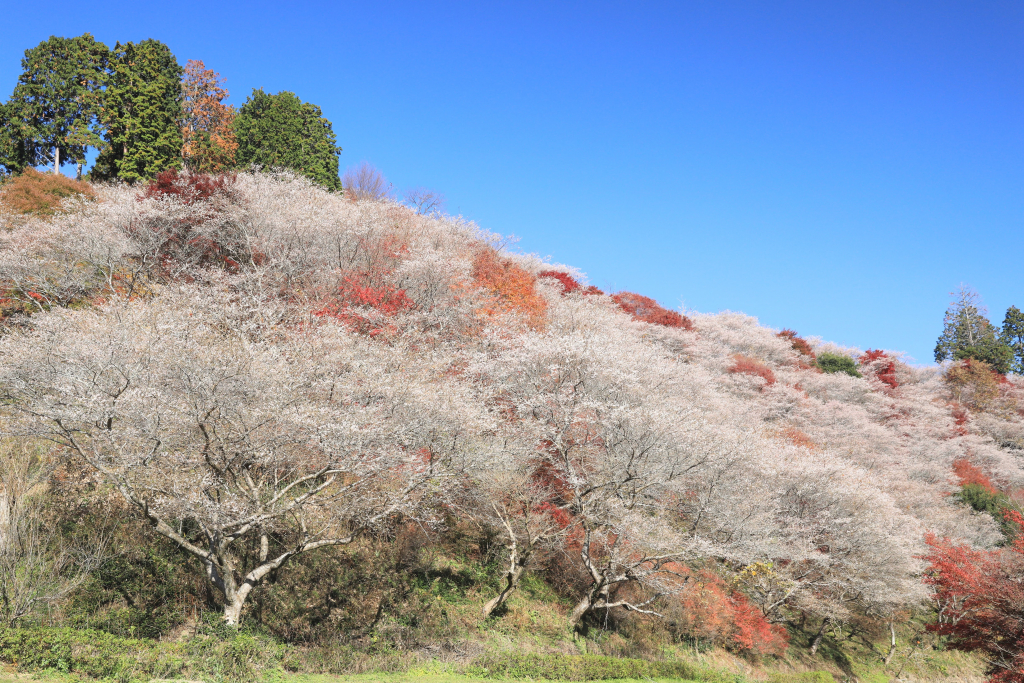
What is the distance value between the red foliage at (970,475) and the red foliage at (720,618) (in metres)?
21.6

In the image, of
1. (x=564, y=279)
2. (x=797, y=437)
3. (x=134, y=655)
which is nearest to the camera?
(x=134, y=655)

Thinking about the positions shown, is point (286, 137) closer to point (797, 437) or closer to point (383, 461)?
point (383, 461)

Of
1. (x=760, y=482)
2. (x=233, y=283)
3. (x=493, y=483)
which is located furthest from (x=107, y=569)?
(x=760, y=482)

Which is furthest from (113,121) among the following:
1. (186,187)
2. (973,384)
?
(973,384)

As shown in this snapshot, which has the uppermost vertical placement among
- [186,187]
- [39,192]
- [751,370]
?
[186,187]

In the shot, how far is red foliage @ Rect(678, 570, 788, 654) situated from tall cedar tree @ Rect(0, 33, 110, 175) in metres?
36.1

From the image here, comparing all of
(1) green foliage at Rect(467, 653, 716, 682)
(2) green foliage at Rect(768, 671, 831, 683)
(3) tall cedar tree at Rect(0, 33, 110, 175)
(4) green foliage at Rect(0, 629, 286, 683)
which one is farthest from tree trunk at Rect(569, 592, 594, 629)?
(3) tall cedar tree at Rect(0, 33, 110, 175)

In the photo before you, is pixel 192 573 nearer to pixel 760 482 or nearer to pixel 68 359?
pixel 68 359

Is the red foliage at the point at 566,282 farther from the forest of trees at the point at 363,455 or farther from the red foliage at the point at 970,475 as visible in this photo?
the red foliage at the point at 970,475

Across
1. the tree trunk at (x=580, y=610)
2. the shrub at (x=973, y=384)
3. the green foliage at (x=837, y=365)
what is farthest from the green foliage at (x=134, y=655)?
the shrub at (x=973, y=384)

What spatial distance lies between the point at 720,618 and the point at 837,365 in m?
37.8

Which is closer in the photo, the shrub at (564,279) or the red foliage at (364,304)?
the red foliage at (364,304)

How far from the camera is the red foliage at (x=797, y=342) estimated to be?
170 ft

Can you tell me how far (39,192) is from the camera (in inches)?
994
